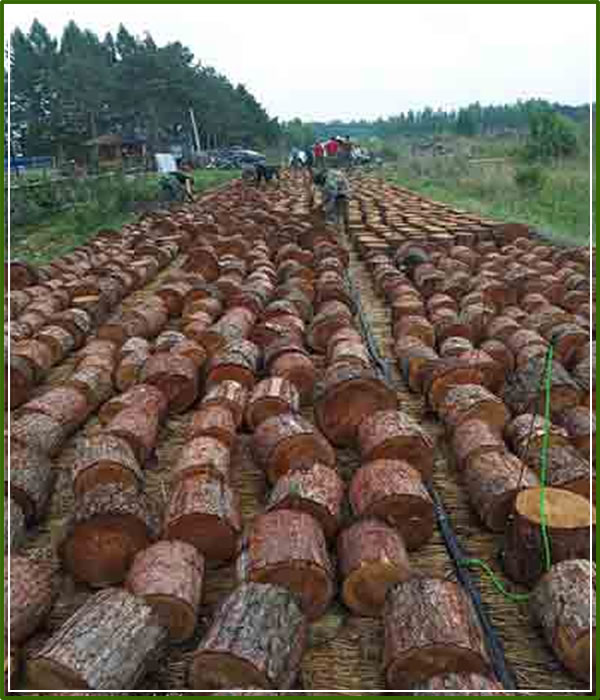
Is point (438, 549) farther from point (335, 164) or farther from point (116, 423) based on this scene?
point (335, 164)

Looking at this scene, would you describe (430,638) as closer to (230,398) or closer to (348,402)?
(348,402)

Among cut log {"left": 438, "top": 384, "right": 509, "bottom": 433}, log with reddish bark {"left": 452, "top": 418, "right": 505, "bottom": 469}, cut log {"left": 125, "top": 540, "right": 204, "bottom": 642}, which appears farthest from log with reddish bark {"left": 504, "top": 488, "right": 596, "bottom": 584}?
cut log {"left": 125, "top": 540, "right": 204, "bottom": 642}

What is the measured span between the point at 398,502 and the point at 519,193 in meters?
18.5

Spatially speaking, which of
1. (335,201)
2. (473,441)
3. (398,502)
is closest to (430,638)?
(398,502)

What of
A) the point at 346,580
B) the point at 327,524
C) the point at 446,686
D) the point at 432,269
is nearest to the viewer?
the point at 446,686

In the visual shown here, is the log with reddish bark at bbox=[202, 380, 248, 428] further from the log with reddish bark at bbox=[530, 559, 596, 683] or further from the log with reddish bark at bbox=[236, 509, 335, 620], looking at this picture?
the log with reddish bark at bbox=[530, 559, 596, 683]

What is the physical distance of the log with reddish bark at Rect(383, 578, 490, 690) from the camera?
7.95 ft

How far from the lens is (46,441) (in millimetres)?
4117

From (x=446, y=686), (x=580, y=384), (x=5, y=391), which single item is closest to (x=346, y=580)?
(x=446, y=686)

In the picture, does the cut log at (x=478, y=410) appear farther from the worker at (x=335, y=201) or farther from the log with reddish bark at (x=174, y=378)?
the worker at (x=335, y=201)

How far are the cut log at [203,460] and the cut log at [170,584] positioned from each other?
55 cm

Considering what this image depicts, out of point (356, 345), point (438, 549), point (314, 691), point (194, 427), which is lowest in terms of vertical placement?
point (314, 691)

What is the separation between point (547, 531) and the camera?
115 inches

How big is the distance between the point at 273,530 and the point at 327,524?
37 centimetres
